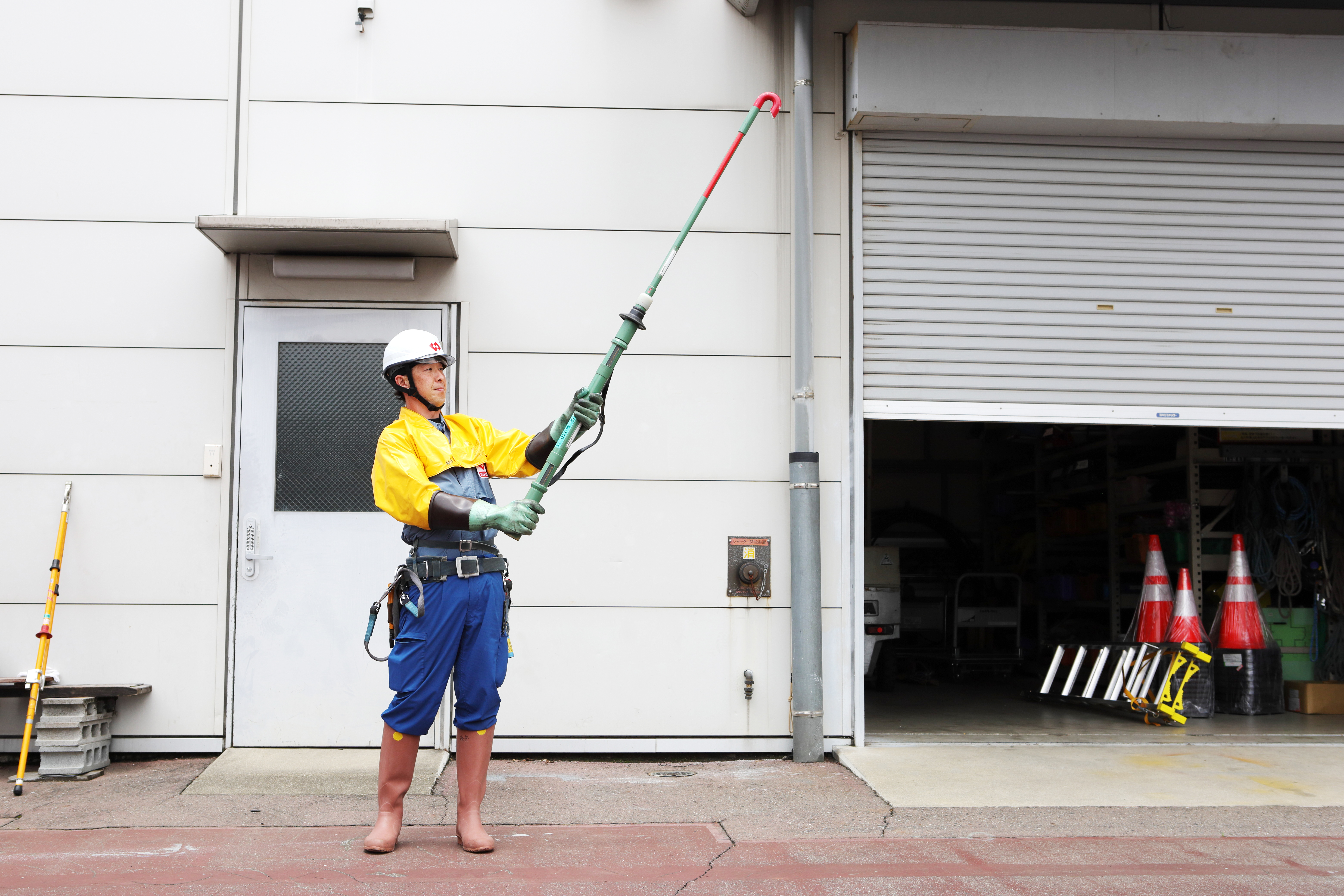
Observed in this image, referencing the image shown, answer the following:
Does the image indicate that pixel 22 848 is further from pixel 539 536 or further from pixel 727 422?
pixel 727 422

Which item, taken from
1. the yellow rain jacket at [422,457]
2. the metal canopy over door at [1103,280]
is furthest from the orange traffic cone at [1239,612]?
the yellow rain jacket at [422,457]

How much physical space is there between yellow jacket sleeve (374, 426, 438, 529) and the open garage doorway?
3094 millimetres

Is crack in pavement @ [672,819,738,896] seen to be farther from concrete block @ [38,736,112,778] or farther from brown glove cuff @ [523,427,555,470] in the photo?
concrete block @ [38,736,112,778]

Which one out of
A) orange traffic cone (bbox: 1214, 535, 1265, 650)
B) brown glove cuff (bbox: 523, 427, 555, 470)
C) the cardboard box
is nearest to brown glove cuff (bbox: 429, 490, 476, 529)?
brown glove cuff (bbox: 523, 427, 555, 470)

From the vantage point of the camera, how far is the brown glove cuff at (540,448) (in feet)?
13.4

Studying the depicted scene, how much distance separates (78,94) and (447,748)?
3.89 m

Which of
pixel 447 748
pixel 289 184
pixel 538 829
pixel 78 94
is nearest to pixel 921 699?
pixel 447 748

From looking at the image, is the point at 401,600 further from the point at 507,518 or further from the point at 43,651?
the point at 43,651

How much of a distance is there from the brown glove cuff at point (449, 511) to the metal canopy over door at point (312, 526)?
6.18 ft

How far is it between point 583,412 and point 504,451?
0.42 metres

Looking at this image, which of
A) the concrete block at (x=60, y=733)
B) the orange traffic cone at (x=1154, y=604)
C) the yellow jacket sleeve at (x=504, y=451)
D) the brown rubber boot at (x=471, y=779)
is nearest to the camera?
the brown rubber boot at (x=471, y=779)

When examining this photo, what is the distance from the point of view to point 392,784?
3.73 m

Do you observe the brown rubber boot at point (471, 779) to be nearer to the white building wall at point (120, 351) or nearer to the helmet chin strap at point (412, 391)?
the helmet chin strap at point (412, 391)

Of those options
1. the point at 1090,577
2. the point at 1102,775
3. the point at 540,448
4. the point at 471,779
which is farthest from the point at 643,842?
the point at 1090,577
